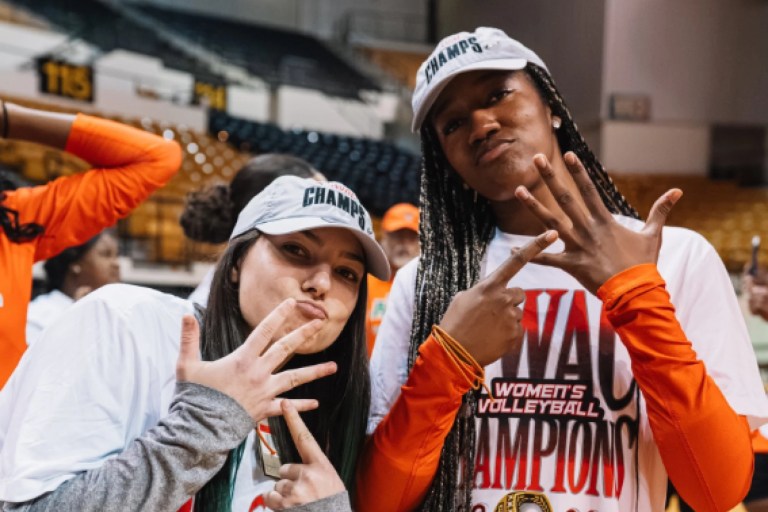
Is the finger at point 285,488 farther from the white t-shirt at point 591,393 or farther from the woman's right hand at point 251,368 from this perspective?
the white t-shirt at point 591,393

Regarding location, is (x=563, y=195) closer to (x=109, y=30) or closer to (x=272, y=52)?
(x=109, y=30)

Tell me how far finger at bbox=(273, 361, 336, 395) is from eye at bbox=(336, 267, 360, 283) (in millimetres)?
227

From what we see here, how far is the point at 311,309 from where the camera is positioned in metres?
1.21

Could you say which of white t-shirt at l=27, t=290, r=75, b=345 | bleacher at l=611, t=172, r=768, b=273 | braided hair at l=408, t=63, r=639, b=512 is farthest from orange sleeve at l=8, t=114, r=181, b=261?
bleacher at l=611, t=172, r=768, b=273

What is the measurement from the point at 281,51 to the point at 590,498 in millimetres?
15390

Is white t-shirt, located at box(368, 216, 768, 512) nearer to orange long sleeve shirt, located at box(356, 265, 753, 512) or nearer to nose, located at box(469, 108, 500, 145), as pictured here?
orange long sleeve shirt, located at box(356, 265, 753, 512)

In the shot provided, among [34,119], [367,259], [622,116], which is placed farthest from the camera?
[622,116]

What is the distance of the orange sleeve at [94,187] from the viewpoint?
1991 millimetres

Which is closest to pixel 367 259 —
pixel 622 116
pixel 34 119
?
pixel 34 119

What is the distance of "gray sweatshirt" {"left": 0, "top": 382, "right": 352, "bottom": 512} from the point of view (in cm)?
97

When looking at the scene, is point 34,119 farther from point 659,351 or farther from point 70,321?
point 659,351

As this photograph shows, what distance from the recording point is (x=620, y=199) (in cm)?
155

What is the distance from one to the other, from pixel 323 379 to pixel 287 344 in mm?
347

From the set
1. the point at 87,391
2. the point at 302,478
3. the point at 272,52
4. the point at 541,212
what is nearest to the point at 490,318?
the point at 541,212
